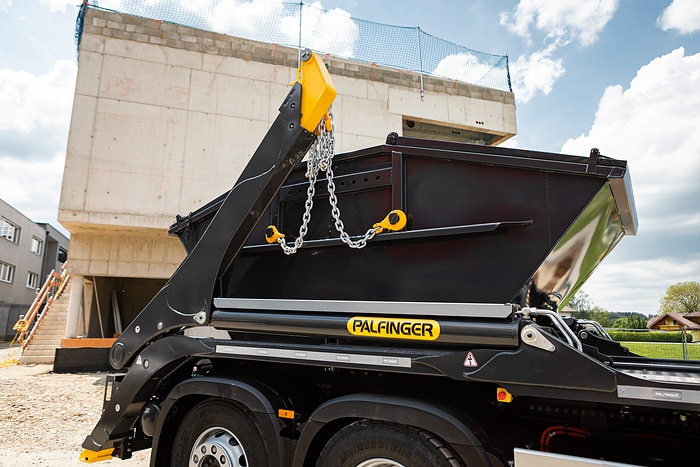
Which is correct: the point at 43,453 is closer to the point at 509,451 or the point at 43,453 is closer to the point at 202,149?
the point at 509,451

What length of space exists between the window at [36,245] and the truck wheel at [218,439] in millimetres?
43868

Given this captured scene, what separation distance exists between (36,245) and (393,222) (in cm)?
4643

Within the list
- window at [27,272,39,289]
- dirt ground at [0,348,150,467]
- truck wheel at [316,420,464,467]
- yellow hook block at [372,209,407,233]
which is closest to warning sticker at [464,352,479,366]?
truck wheel at [316,420,464,467]

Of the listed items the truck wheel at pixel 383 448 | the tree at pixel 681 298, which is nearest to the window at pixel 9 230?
the truck wheel at pixel 383 448

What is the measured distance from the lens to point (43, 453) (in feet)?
19.0

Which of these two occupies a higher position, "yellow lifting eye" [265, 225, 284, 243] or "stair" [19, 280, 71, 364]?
"yellow lifting eye" [265, 225, 284, 243]

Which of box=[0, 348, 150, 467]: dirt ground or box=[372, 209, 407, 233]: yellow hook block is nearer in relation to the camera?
box=[372, 209, 407, 233]: yellow hook block

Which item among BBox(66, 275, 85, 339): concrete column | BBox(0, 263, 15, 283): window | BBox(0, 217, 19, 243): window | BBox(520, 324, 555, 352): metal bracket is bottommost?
BBox(520, 324, 555, 352): metal bracket

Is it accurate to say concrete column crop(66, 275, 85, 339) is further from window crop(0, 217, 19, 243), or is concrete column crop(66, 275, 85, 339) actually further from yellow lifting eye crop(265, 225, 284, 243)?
window crop(0, 217, 19, 243)

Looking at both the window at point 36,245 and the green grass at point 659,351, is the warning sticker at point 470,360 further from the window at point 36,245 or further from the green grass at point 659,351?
the window at point 36,245

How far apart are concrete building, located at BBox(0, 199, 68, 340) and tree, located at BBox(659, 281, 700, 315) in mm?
67815

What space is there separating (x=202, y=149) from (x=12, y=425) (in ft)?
26.8

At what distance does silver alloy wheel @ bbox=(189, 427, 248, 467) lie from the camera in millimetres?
3191

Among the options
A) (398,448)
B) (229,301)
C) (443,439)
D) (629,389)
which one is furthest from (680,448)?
(229,301)
